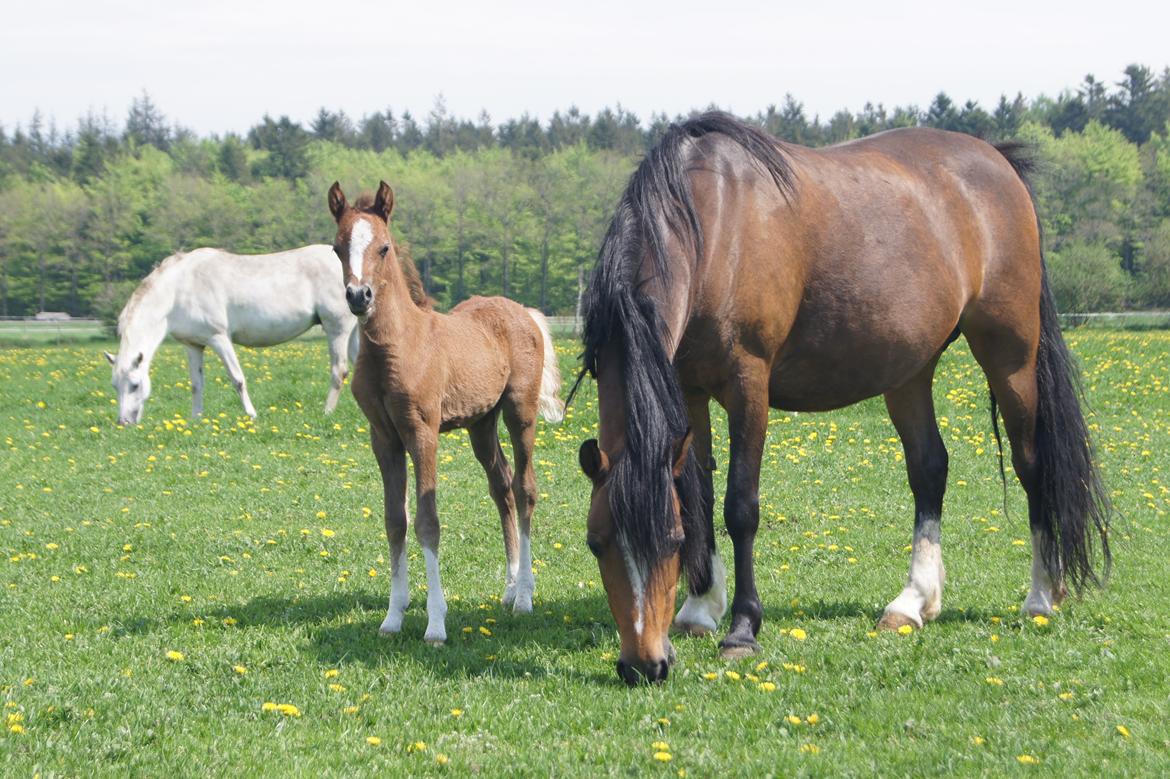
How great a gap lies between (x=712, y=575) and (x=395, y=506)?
172cm

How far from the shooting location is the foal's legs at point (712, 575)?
20.0 ft

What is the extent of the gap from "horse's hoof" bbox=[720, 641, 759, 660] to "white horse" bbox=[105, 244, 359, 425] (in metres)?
11.3

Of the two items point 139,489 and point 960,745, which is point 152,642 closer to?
point 960,745

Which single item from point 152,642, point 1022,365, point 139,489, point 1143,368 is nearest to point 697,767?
point 152,642

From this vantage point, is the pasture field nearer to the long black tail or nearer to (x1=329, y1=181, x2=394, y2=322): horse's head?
the long black tail

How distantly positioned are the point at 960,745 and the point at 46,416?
1482cm

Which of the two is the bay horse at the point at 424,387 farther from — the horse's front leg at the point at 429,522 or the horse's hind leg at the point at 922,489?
the horse's hind leg at the point at 922,489

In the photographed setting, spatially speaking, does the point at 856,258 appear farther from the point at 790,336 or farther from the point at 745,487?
the point at 745,487

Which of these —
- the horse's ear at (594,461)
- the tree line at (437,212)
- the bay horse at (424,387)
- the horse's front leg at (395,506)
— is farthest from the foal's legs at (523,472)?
the tree line at (437,212)

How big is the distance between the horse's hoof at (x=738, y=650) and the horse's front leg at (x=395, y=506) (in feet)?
5.70

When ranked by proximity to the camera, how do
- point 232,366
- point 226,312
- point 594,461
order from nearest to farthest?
1. point 594,461
2. point 232,366
3. point 226,312

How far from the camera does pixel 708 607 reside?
6.21 m

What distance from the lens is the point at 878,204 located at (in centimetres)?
636

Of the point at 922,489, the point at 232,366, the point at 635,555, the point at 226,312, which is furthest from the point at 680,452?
the point at 226,312
